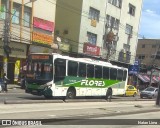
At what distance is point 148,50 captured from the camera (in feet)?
333

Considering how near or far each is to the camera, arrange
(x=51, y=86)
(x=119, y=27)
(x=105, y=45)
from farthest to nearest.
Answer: (x=119, y=27) → (x=105, y=45) → (x=51, y=86)

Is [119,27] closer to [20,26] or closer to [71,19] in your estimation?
[71,19]

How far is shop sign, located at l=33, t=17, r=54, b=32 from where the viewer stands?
4311cm

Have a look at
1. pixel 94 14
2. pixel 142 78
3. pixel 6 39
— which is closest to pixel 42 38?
pixel 6 39

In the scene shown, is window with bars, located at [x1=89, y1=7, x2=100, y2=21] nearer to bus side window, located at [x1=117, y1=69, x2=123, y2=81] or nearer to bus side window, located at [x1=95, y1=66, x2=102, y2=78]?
bus side window, located at [x1=117, y1=69, x2=123, y2=81]

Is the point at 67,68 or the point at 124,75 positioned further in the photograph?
the point at 124,75

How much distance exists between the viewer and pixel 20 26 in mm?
41031

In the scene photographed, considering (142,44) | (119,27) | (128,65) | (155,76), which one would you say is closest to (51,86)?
(119,27)

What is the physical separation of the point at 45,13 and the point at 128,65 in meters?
26.5

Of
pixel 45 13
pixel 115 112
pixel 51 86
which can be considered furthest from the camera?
pixel 45 13

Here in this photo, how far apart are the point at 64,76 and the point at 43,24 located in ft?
63.6

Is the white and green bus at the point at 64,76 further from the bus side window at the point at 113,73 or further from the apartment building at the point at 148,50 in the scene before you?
the apartment building at the point at 148,50

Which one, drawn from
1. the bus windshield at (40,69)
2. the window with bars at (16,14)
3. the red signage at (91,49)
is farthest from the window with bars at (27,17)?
the bus windshield at (40,69)

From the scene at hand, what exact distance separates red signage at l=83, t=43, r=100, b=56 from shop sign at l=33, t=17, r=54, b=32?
24.4 feet
